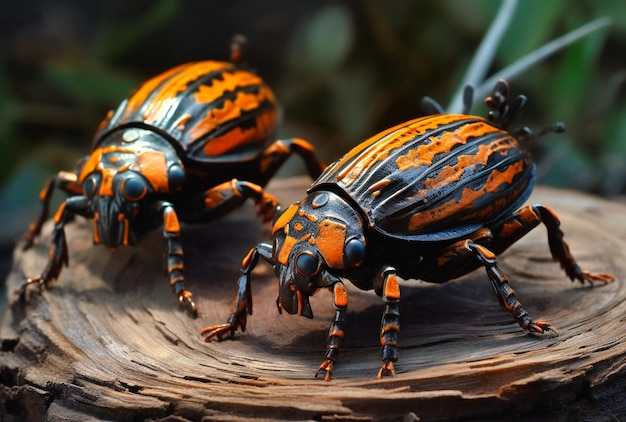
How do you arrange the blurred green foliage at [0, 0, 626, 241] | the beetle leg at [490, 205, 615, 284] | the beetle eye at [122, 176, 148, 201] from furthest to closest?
the blurred green foliage at [0, 0, 626, 241], the beetle eye at [122, 176, 148, 201], the beetle leg at [490, 205, 615, 284]

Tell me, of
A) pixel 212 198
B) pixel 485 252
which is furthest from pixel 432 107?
pixel 212 198

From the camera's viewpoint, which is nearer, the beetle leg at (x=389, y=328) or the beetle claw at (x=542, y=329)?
the beetle leg at (x=389, y=328)

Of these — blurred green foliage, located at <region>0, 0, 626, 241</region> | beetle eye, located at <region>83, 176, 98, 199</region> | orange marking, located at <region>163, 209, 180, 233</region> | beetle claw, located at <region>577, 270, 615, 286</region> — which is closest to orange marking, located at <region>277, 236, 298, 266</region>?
orange marking, located at <region>163, 209, 180, 233</region>

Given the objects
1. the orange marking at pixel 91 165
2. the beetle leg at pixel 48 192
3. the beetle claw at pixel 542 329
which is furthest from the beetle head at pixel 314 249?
the beetle leg at pixel 48 192

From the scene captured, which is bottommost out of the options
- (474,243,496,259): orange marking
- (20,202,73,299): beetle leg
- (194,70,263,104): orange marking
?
(474,243,496,259): orange marking

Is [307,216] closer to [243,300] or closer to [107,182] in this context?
[243,300]

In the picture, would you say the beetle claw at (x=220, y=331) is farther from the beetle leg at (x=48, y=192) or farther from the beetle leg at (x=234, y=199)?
the beetle leg at (x=48, y=192)

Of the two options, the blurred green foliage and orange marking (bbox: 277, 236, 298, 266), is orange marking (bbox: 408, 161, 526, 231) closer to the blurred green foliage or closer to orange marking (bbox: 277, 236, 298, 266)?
orange marking (bbox: 277, 236, 298, 266)
